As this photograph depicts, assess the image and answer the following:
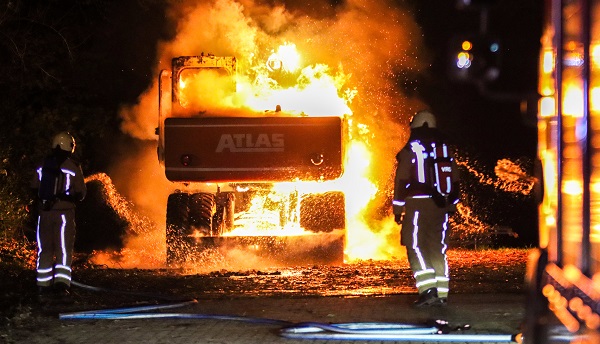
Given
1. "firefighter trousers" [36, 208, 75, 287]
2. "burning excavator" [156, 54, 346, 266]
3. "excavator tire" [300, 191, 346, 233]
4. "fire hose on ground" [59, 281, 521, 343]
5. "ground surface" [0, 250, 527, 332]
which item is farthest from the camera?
"excavator tire" [300, 191, 346, 233]

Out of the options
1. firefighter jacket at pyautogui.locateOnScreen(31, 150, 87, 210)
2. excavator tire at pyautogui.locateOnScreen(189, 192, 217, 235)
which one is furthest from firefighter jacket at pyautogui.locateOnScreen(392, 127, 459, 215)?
excavator tire at pyautogui.locateOnScreen(189, 192, 217, 235)

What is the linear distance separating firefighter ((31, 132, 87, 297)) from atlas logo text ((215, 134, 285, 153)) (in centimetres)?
304

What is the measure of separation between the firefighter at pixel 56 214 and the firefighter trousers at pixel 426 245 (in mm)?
3702

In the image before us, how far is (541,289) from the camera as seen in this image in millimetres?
4250

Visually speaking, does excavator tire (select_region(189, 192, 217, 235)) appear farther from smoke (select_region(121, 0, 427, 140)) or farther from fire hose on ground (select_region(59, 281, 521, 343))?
fire hose on ground (select_region(59, 281, 521, 343))

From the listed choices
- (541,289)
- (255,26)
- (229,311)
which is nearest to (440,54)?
(255,26)

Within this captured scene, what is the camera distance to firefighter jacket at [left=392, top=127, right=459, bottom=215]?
8.34 m

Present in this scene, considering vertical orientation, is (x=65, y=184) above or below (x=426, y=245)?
above

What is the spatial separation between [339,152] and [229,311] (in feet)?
15.0

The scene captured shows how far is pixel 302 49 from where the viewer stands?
1709 centimetres

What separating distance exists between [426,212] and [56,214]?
4013 millimetres

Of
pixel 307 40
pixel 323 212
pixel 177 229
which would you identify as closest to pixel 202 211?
pixel 177 229

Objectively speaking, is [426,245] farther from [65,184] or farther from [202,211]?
[202,211]

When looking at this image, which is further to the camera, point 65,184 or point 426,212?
point 65,184
